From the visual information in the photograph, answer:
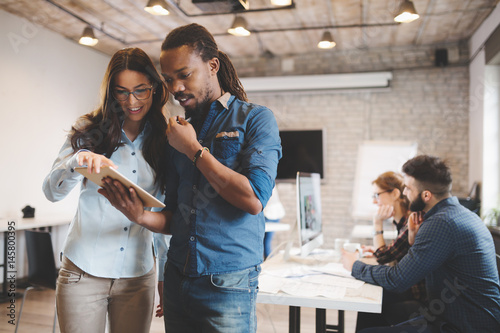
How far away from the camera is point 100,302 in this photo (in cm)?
141

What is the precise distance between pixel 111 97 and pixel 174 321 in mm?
799

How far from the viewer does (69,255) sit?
1399mm

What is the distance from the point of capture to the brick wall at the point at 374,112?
611cm

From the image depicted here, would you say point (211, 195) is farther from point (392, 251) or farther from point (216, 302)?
point (392, 251)

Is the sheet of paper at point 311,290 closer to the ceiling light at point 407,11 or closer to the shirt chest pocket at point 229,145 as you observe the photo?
the shirt chest pocket at point 229,145

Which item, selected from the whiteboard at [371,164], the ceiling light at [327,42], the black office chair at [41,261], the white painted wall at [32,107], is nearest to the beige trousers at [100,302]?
the black office chair at [41,261]

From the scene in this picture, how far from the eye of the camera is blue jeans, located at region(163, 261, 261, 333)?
110 centimetres

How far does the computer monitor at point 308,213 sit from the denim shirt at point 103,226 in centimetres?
109

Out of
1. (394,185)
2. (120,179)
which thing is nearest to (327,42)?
(394,185)

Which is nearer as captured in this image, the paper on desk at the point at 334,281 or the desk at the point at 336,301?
the desk at the point at 336,301

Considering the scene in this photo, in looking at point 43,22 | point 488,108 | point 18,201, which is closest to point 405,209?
point 488,108

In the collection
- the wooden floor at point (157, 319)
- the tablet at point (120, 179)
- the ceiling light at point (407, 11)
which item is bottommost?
the wooden floor at point (157, 319)

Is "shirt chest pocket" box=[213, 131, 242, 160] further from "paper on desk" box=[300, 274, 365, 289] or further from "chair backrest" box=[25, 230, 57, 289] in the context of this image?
"chair backrest" box=[25, 230, 57, 289]

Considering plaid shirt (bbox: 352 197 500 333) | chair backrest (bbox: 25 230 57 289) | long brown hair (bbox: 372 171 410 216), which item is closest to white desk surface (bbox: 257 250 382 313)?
plaid shirt (bbox: 352 197 500 333)
